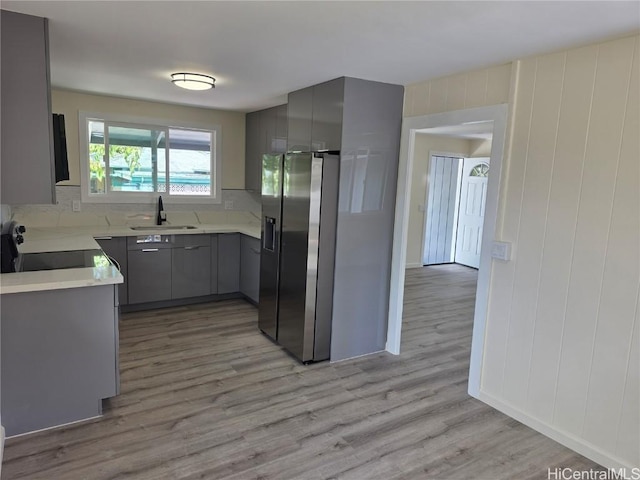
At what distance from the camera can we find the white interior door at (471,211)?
7.36 metres

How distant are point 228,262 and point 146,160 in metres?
1.53

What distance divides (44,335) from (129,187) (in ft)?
9.29

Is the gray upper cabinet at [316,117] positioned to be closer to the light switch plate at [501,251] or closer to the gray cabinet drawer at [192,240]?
the light switch plate at [501,251]

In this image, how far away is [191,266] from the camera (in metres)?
4.70

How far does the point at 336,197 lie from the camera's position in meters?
3.28

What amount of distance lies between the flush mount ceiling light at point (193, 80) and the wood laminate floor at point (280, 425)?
2.19m

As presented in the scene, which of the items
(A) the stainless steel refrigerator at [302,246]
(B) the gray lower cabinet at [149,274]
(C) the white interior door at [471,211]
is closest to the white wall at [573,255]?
(A) the stainless steel refrigerator at [302,246]

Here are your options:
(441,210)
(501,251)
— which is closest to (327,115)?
(501,251)

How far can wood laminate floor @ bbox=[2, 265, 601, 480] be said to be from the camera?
218cm

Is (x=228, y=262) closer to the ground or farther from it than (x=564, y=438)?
farther from it

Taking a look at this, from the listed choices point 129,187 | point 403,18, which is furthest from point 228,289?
point 403,18

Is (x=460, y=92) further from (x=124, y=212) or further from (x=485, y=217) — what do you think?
(x=124, y=212)

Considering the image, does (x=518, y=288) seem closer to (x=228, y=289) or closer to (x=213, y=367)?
(x=213, y=367)

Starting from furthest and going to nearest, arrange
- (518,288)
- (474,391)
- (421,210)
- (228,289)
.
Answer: (421,210), (228,289), (474,391), (518,288)
